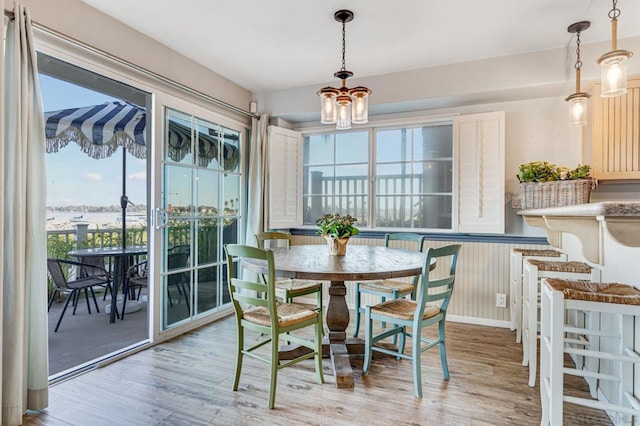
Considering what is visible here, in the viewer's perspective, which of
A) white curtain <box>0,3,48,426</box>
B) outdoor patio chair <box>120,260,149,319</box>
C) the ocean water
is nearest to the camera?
white curtain <box>0,3,48,426</box>

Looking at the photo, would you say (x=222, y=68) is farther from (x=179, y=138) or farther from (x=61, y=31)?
(x=61, y=31)

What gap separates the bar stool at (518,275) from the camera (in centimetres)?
279

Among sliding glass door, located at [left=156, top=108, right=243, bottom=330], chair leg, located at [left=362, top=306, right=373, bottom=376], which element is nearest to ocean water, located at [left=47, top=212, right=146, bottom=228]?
sliding glass door, located at [left=156, top=108, right=243, bottom=330]

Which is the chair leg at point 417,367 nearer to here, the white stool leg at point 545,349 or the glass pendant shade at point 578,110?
the white stool leg at point 545,349

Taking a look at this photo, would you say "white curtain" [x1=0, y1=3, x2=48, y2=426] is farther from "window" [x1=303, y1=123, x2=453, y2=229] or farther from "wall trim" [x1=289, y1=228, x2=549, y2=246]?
"wall trim" [x1=289, y1=228, x2=549, y2=246]

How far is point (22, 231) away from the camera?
1833 mm

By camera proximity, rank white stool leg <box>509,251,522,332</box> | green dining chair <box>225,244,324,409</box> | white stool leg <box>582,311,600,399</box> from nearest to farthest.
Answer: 1. green dining chair <box>225,244,324,409</box>
2. white stool leg <box>582,311,600,399</box>
3. white stool leg <box>509,251,522,332</box>

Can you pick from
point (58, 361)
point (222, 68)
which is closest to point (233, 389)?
point (58, 361)

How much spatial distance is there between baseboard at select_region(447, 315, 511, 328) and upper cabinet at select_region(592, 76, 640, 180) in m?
1.54

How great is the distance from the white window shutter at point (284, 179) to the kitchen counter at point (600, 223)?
2.38m

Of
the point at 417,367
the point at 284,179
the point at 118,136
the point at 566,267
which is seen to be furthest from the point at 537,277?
the point at 118,136

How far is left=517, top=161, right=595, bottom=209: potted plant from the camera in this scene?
2.53 metres

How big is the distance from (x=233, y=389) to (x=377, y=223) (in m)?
2.38

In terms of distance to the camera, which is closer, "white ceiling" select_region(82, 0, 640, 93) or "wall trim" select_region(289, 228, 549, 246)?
"white ceiling" select_region(82, 0, 640, 93)
